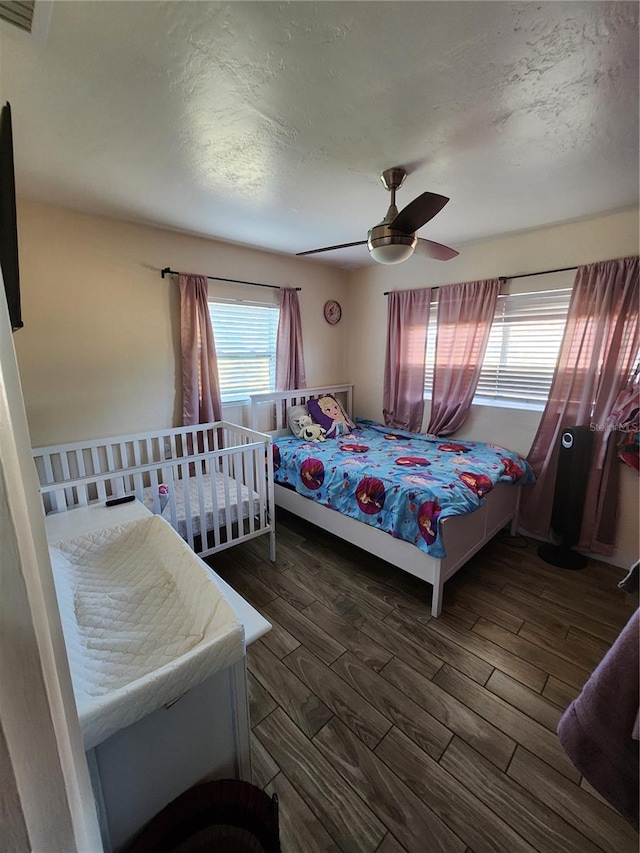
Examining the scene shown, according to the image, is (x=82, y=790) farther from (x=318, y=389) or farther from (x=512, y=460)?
(x=318, y=389)

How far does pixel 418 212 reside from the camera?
1.72m

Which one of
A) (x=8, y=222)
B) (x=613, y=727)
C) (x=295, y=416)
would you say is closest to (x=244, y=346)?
(x=295, y=416)

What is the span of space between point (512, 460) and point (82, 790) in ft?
9.78

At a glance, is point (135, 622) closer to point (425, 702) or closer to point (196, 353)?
point (425, 702)

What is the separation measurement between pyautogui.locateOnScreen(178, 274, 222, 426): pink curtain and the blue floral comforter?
77 centimetres

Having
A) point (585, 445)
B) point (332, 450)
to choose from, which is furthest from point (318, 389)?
point (585, 445)

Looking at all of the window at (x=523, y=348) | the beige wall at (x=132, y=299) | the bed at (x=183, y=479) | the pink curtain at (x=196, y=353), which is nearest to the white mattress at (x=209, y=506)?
the bed at (x=183, y=479)

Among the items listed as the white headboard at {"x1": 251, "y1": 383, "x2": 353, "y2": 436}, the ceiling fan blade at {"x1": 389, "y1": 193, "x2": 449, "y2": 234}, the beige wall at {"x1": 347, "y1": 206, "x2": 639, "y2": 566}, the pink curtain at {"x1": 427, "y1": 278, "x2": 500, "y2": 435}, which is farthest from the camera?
the white headboard at {"x1": 251, "y1": 383, "x2": 353, "y2": 436}

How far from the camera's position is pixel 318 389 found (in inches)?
155

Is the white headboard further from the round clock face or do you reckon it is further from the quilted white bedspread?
the quilted white bedspread

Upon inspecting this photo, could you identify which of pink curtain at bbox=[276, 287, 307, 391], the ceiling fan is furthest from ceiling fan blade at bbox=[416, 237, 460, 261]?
pink curtain at bbox=[276, 287, 307, 391]

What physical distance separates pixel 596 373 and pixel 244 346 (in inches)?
114

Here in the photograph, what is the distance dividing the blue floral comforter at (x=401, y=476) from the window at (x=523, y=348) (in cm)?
49

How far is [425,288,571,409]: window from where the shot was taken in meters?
A: 2.81
